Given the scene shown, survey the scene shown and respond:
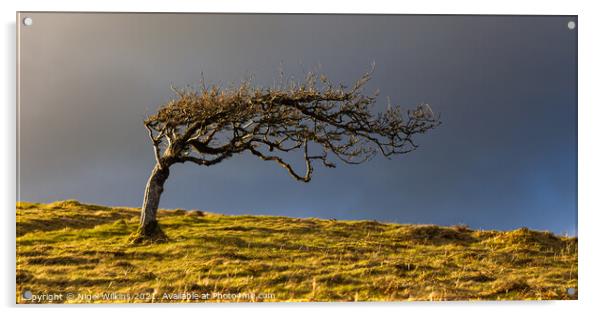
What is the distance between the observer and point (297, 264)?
44.8ft

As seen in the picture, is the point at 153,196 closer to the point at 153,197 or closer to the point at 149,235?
the point at 153,197

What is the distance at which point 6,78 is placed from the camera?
11984mm

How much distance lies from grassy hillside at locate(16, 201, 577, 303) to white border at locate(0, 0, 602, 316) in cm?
24

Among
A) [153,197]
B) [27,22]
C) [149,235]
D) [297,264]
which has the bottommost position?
[297,264]

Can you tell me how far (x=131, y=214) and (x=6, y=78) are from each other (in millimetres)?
12728

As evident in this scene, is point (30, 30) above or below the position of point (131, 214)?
above

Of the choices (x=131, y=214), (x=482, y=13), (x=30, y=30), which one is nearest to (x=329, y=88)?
(x=482, y=13)

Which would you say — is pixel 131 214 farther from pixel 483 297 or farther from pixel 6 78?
pixel 483 297

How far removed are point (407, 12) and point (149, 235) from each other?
10539 millimetres

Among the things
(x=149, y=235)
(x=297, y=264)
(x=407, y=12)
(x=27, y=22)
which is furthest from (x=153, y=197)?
(x=407, y=12)

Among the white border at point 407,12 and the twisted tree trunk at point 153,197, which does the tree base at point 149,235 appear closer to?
the twisted tree trunk at point 153,197

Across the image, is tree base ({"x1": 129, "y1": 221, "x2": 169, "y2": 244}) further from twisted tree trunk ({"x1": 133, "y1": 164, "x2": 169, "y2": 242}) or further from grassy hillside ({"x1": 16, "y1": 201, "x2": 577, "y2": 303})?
grassy hillside ({"x1": 16, "y1": 201, "x2": 577, "y2": 303})

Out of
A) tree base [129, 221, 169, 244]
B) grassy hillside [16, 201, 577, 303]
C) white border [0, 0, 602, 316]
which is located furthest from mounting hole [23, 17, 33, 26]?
tree base [129, 221, 169, 244]

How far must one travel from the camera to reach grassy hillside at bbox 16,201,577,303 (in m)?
11.8
